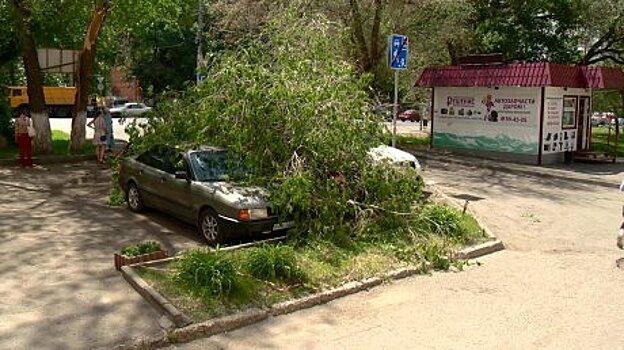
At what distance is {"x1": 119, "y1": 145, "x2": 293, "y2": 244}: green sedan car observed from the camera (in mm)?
7977

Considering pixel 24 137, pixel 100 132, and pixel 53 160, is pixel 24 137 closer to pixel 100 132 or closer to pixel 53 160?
pixel 53 160

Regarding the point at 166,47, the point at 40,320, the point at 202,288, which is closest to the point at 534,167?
the point at 202,288

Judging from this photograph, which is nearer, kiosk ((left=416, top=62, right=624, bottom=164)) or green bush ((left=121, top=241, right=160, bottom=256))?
green bush ((left=121, top=241, right=160, bottom=256))

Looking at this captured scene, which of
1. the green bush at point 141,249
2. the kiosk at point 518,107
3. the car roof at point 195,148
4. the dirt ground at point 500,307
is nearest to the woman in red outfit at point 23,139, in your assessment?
the car roof at point 195,148

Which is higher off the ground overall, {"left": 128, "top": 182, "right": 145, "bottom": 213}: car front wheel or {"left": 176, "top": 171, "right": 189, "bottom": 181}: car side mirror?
{"left": 176, "top": 171, "right": 189, "bottom": 181}: car side mirror

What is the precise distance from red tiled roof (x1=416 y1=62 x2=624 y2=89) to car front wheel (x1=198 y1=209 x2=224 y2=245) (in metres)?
12.5

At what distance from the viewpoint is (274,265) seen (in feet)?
21.9

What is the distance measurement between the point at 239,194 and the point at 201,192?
636 millimetres

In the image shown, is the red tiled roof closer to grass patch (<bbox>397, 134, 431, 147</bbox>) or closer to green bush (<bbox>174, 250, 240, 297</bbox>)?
grass patch (<bbox>397, 134, 431, 147</bbox>)

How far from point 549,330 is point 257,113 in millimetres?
4728

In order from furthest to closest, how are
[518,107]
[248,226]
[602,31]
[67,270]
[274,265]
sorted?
1. [602,31]
2. [518,107]
3. [248,226]
4. [67,270]
5. [274,265]

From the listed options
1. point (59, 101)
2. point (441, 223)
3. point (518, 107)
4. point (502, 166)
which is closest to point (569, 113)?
point (518, 107)

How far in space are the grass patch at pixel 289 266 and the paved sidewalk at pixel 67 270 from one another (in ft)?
1.51

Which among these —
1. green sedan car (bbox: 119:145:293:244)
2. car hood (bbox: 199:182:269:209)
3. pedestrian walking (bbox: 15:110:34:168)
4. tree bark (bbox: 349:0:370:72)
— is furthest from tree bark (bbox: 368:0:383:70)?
car hood (bbox: 199:182:269:209)
